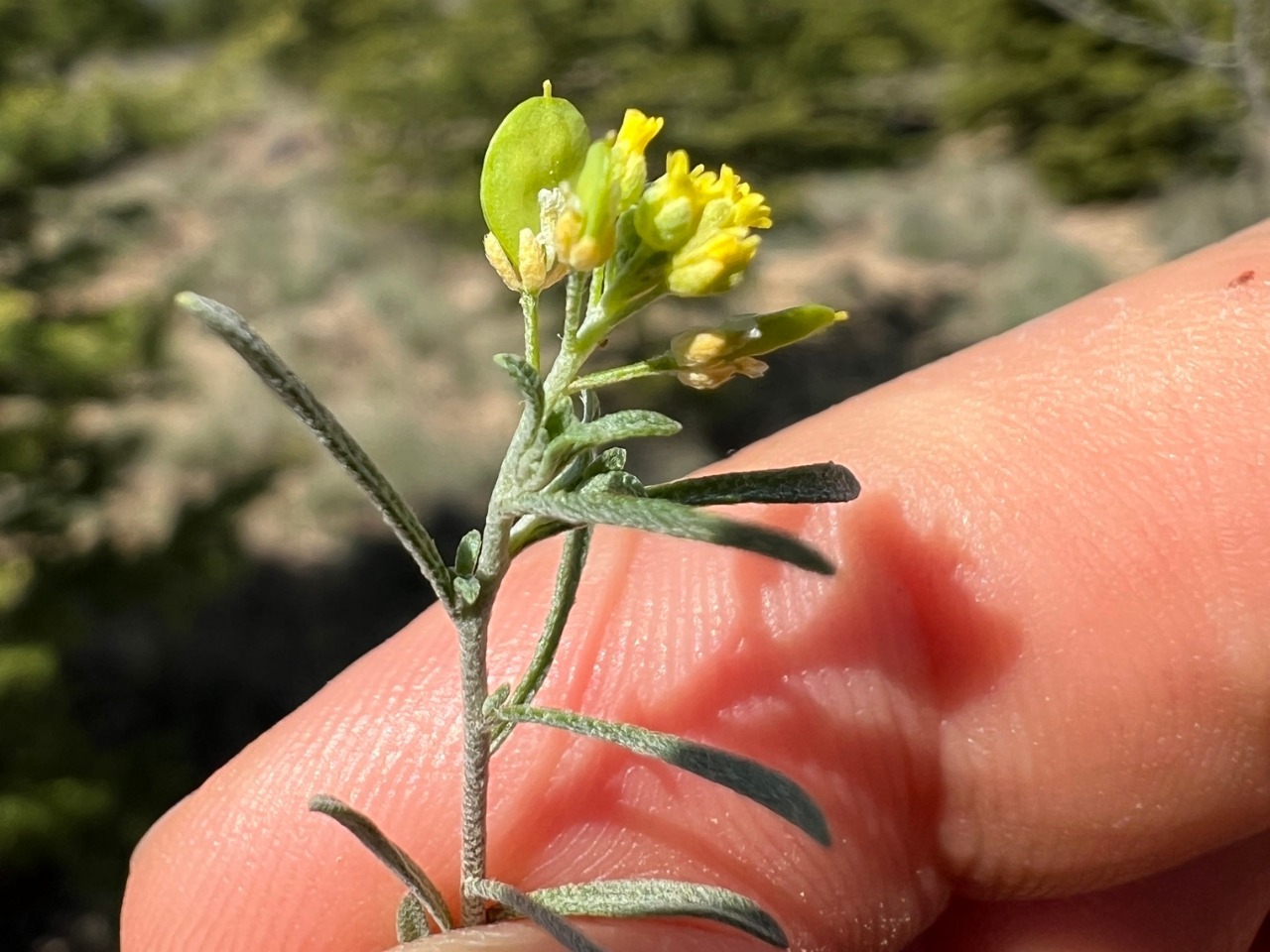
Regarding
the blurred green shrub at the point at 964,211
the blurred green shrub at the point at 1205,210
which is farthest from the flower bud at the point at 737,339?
the blurred green shrub at the point at 1205,210

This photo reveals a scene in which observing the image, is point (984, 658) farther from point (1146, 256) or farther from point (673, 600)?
point (1146, 256)

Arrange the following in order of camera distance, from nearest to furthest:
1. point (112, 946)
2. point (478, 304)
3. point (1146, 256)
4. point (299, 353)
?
point (112, 946) → point (299, 353) → point (478, 304) → point (1146, 256)

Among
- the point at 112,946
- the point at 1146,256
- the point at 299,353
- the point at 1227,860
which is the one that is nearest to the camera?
the point at 1227,860

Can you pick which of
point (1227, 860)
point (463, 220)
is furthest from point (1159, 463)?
point (463, 220)

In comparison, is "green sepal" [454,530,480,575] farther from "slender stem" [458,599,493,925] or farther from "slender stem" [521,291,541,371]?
"slender stem" [521,291,541,371]

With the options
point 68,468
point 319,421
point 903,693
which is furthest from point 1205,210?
point 319,421

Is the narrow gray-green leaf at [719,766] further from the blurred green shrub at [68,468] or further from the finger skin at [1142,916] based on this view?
the blurred green shrub at [68,468]
